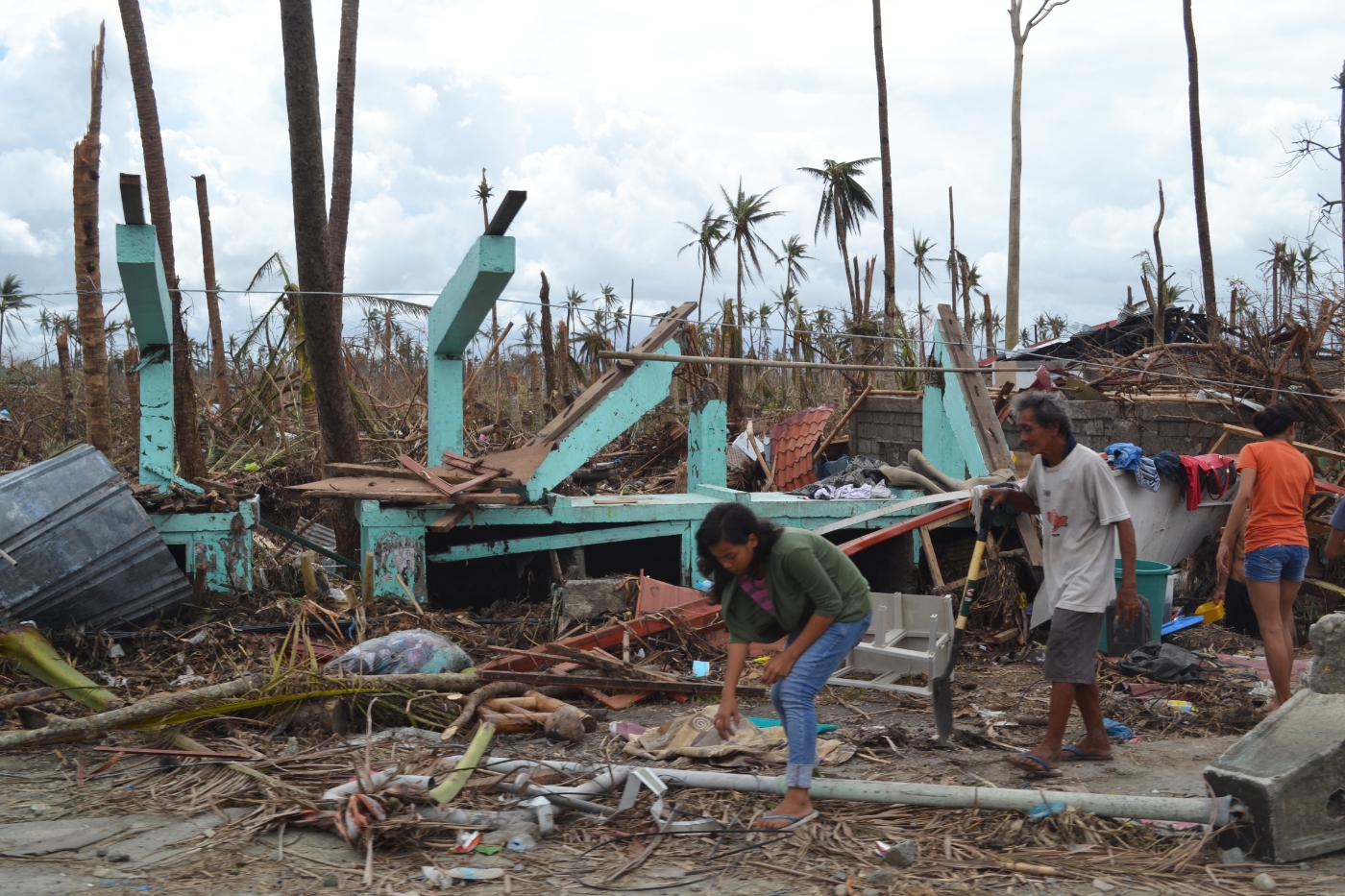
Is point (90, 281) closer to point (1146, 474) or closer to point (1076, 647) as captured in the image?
point (1076, 647)

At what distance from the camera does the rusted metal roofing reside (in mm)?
11195

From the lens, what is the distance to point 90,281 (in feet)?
23.7

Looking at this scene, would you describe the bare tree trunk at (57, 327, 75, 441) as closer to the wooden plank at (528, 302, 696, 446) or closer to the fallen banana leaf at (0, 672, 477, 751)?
the wooden plank at (528, 302, 696, 446)

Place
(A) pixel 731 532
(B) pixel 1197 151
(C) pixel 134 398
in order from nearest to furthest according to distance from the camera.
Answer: (A) pixel 731 532, (C) pixel 134 398, (B) pixel 1197 151

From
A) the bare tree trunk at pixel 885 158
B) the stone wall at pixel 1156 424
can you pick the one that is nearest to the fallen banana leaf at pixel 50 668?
the stone wall at pixel 1156 424

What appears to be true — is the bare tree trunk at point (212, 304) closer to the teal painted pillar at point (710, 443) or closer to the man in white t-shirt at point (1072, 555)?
the teal painted pillar at point (710, 443)

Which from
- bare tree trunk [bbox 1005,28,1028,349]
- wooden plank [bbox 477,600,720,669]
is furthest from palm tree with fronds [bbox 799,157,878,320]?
wooden plank [bbox 477,600,720,669]

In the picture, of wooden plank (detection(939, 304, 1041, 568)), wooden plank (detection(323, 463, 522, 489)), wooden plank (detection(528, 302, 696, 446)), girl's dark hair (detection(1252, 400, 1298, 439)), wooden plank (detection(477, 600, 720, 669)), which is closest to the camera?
girl's dark hair (detection(1252, 400, 1298, 439))

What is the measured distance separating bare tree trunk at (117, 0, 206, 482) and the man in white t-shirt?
21.2ft

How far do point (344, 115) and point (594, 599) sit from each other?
596 cm

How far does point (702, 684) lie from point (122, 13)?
8856 mm

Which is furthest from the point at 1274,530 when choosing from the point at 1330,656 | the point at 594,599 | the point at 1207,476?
the point at 594,599

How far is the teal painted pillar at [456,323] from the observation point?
6.97m

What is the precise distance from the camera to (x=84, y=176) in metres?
7.09
